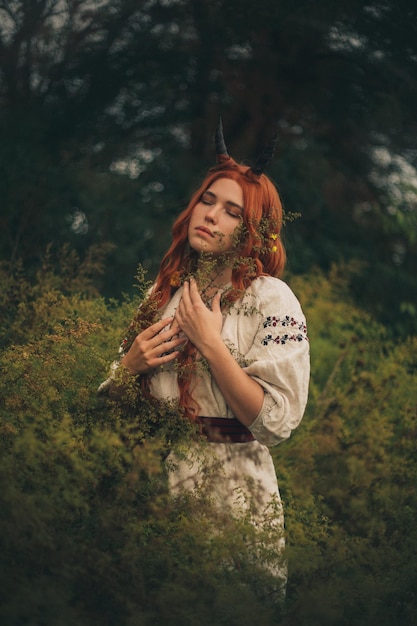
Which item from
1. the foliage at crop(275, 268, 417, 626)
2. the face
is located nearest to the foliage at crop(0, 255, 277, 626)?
the foliage at crop(275, 268, 417, 626)

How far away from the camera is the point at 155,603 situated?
7.34 feet

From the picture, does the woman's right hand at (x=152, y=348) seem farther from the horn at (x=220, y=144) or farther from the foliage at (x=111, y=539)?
the horn at (x=220, y=144)

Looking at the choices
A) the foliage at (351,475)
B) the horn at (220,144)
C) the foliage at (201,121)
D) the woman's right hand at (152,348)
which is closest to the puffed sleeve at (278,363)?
the woman's right hand at (152,348)

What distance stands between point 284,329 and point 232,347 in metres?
0.16

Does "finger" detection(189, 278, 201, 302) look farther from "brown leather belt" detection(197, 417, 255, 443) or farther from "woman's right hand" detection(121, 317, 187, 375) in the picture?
"brown leather belt" detection(197, 417, 255, 443)

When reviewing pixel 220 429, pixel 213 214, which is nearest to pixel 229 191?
pixel 213 214

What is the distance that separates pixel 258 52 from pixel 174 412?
366 cm

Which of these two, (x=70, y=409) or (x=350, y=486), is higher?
(x=70, y=409)

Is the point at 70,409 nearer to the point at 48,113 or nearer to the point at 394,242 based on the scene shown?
the point at 48,113

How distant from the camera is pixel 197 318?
2.39 meters

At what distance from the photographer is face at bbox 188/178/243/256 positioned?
2590 millimetres

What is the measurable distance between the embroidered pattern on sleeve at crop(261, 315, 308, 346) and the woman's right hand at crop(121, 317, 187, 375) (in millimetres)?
245

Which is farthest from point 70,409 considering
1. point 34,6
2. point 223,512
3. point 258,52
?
point 258,52

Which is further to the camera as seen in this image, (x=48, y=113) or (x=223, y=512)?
(x=48, y=113)
